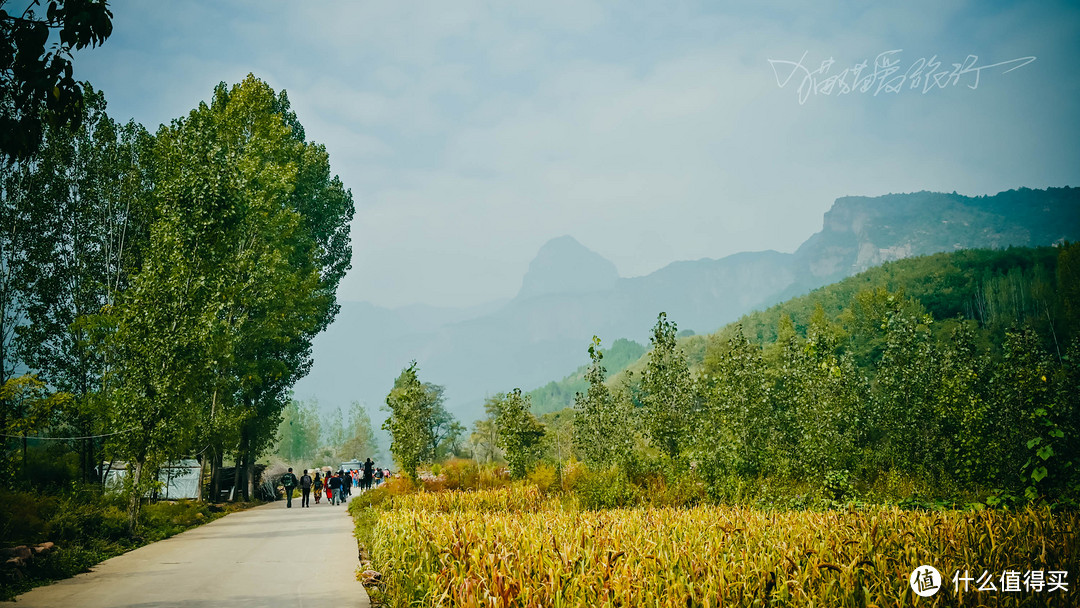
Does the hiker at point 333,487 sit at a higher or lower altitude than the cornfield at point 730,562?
lower

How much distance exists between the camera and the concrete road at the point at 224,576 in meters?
8.15

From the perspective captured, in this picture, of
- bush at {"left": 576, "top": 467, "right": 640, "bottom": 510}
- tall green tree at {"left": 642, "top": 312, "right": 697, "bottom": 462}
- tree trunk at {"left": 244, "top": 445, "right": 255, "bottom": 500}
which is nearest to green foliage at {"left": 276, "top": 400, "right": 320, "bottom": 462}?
tree trunk at {"left": 244, "top": 445, "right": 255, "bottom": 500}

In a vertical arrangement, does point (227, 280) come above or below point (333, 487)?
above

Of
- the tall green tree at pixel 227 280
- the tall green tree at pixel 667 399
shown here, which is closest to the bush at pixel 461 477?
the tall green tree at pixel 667 399

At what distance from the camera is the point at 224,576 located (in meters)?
9.97

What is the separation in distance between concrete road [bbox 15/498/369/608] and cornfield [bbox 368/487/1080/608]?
1.76 m

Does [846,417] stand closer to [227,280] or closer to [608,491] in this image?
[608,491]

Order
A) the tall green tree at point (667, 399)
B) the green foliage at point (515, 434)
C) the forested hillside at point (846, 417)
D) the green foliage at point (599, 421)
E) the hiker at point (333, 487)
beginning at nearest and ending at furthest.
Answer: the forested hillside at point (846, 417) → the tall green tree at point (667, 399) → the green foliage at point (599, 421) → the green foliage at point (515, 434) → the hiker at point (333, 487)

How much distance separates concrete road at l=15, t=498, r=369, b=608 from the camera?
8.15 metres

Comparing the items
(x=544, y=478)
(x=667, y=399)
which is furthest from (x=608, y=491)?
(x=544, y=478)

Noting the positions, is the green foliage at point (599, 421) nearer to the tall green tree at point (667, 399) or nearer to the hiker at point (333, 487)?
the tall green tree at point (667, 399)

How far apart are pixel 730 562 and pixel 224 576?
815 centimetres

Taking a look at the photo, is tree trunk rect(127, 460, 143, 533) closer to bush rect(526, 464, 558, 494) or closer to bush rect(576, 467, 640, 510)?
bush rect(526, 464, 558, 494)

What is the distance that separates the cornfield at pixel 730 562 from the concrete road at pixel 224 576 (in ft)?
5.76
